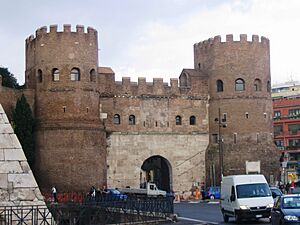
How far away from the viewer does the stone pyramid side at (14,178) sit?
55.3ft

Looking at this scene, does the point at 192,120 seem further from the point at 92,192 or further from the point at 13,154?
the point at 13,154

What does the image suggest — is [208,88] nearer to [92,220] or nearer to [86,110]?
[86,110]

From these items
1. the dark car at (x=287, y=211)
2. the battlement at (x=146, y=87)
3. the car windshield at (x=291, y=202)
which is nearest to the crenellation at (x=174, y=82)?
the battlement at (x=146, y=87)

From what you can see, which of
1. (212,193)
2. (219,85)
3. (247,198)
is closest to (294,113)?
(219,85)

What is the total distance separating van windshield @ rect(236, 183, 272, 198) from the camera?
24547 millimetres

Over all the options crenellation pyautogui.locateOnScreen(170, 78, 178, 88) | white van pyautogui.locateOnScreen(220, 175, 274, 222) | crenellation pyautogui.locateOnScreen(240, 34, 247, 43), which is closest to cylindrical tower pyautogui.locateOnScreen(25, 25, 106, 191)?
crenellation pyautogui.locateOnScreen(170, 78, 178, 88)

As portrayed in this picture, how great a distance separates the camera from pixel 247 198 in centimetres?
2430

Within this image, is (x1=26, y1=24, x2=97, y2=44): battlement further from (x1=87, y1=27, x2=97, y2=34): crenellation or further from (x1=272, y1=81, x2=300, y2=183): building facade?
(x1=272, y1=81, x2=300, y2=183): building facade

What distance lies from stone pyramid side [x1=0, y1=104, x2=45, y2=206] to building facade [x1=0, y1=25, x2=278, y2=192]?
26.4 meters

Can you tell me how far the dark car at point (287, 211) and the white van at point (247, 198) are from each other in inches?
157

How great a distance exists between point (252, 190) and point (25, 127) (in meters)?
22.7

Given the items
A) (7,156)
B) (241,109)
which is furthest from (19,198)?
(241,109)

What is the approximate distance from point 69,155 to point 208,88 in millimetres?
13223

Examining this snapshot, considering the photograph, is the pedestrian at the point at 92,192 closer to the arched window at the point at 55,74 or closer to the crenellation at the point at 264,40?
the arched window at the point at 55,74
